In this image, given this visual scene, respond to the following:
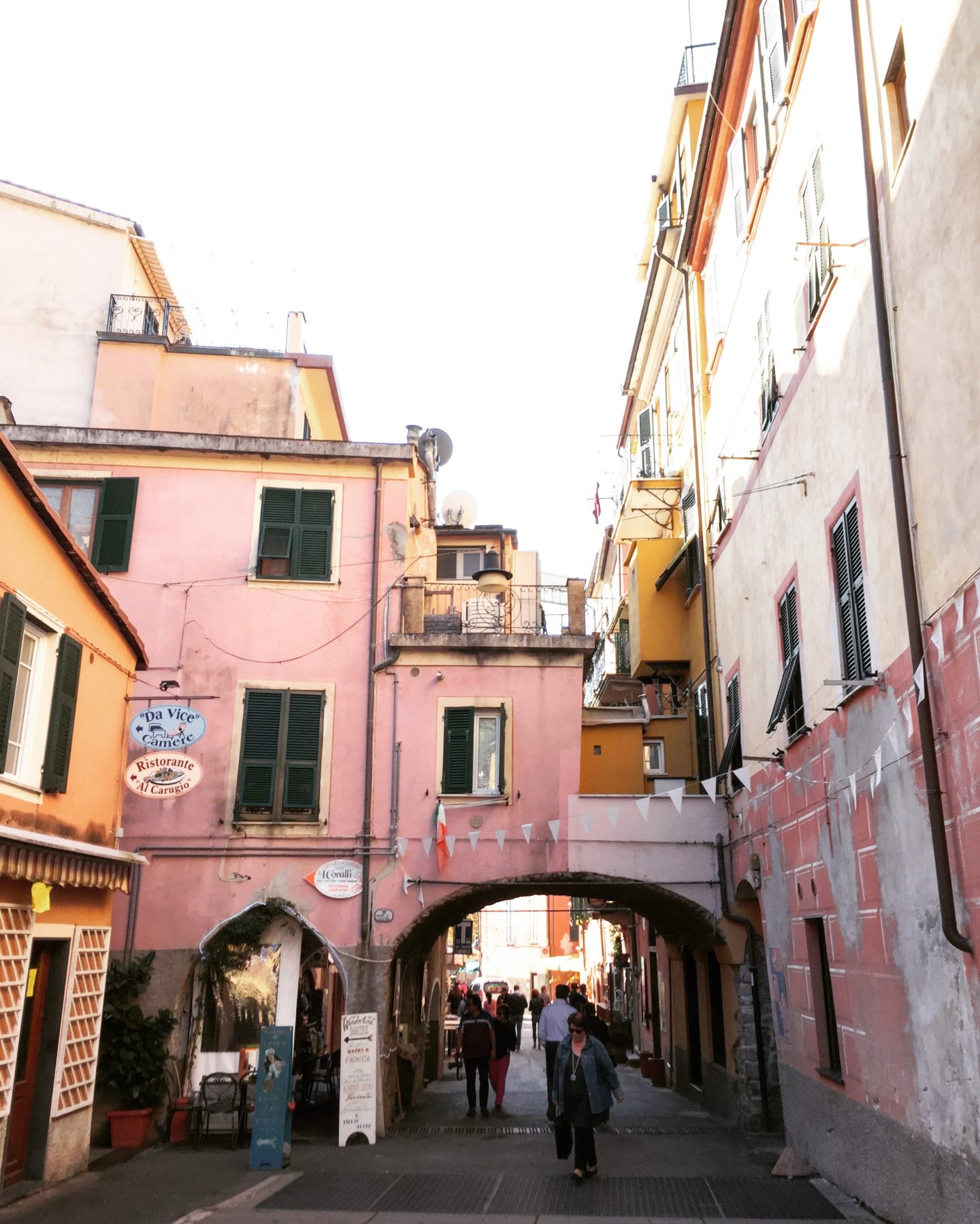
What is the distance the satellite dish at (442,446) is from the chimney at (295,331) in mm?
3122

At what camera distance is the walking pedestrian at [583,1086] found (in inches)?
438

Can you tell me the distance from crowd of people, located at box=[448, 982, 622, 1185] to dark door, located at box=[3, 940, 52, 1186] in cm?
532

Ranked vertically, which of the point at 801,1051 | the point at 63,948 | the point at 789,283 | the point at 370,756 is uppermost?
the point at 789,283

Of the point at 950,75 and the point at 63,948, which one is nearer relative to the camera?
the point at 950,75

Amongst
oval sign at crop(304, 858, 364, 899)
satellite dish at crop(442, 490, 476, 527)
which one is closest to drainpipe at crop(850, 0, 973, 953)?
oval sign at crop(304, 858, 364, 899)

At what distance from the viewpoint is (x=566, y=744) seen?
16719 millimetres

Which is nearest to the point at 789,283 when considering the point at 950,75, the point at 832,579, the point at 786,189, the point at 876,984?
the point at 786,189

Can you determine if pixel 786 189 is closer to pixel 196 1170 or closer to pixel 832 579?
pixel 832 579

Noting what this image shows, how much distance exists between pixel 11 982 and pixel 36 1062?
5.37 ft

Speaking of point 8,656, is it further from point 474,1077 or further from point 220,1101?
point 474,1077

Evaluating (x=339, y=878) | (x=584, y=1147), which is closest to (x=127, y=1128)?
(x=339, y=878)

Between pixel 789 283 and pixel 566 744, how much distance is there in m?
7.36

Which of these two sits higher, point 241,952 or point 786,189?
point 786,189

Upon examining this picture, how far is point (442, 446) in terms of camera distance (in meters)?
23.9
